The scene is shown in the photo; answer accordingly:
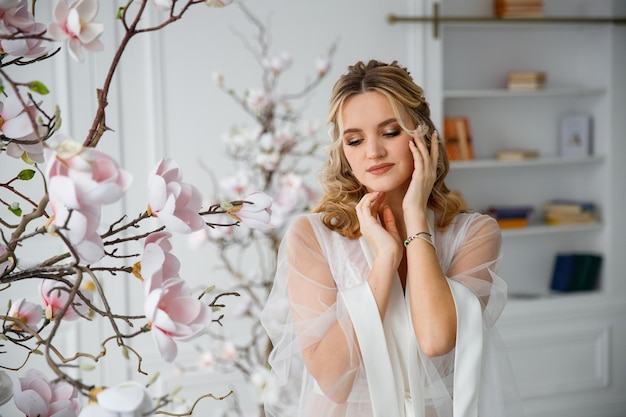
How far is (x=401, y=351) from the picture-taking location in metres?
1.75

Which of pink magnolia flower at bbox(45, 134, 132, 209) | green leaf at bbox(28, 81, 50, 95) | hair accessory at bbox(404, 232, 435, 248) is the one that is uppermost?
green leaf at bbox(28, 81, 50, 95)

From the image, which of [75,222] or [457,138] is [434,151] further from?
[457,138]

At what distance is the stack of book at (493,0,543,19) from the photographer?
14.1 feet

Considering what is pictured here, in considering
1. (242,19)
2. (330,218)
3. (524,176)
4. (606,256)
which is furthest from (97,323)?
(606,256)

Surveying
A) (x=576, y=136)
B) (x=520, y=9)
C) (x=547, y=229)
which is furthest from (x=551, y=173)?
(x=520, y=9)

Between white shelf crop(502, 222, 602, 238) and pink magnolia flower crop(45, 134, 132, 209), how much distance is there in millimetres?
4005

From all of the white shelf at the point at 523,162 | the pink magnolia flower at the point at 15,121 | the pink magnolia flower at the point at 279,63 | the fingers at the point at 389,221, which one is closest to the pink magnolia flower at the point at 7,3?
the pink magnolia flower at the point at 15,121

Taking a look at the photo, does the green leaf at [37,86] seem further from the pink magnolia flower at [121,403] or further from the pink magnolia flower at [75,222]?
the pink magnolia flower at [121,403]

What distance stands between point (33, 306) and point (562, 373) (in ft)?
14.3

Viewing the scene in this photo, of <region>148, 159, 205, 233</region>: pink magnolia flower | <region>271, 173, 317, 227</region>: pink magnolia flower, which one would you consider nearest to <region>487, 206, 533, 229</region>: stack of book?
<region>271, 173, 317, 227</region>: pink magnolia flower

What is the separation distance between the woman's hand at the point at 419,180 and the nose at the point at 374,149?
82 mm

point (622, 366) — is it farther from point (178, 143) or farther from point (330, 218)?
point (330, 218)

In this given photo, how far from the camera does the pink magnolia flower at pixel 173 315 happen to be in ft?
1.91

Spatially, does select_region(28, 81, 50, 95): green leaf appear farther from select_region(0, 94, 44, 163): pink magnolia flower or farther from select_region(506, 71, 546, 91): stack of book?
select_region(506, 71, 546, 91): stack of book
